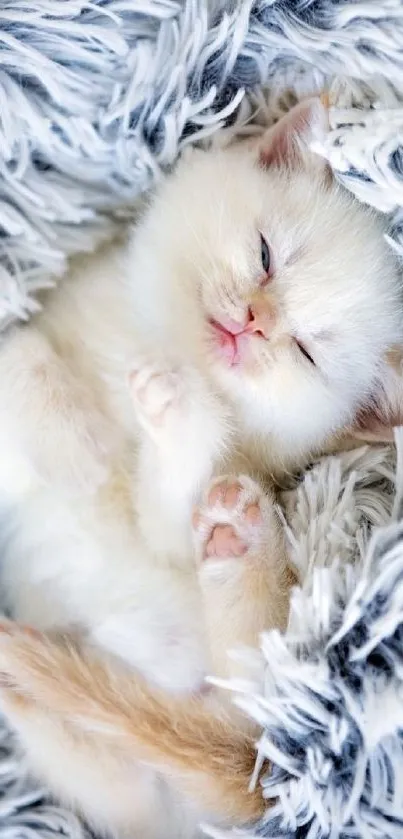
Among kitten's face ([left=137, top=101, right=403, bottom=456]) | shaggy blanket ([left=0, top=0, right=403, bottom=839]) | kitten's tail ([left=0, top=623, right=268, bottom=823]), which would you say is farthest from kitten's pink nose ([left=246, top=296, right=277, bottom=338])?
kitten's tail ([left=0, top=623, right=268, bottom=823])

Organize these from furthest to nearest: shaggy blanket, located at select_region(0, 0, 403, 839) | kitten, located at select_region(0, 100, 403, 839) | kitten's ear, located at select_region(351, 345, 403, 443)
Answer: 1. kitten's ear, located at select_region(351, 345, 403, 443)
2. kitten, located at select_region(0, 100, 403, 839)
3. shaggy blanket, located at select_region(0, 0, 403, 839)

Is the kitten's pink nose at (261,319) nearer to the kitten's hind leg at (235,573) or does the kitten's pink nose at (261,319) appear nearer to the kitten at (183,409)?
the kitten at (183,409)

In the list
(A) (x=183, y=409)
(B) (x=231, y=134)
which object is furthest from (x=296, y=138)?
(A) (x=183, y=409)

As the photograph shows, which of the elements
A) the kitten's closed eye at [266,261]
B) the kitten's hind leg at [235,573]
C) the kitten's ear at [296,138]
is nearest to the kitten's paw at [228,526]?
the kitten's hind leg at [235,573]

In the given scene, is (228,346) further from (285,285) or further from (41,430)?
(41,430)

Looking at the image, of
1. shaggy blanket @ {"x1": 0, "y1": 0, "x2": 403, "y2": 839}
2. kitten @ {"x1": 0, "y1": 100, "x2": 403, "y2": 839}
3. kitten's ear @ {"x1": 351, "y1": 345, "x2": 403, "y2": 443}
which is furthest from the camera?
kitten's ear @ {"x1": 351, "y1": 345, "x2": 403, "y2": 443}

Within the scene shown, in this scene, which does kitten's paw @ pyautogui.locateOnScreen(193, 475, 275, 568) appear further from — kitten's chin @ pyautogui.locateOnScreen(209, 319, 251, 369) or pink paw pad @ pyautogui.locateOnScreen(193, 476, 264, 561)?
kitten's chin @ pyautogui.locateOnScreen(209, 319, 251, 369)

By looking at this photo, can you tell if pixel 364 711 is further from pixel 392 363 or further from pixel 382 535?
pixel 392 363
